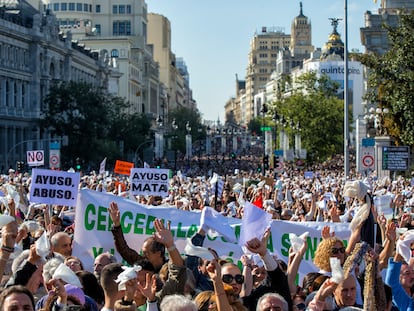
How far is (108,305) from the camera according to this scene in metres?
8.27

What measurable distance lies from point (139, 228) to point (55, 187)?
3.16 m

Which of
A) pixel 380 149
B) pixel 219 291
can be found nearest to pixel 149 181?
pixel 219 291

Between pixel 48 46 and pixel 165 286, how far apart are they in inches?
3775

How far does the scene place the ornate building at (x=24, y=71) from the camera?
94.4 metres

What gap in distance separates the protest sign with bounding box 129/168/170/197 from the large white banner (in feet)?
25.8

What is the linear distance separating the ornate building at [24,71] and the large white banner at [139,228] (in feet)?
250

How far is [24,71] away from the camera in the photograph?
9900 centimetres

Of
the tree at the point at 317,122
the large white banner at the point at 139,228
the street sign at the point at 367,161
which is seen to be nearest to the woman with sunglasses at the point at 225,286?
the large white banner at the point at 139,228

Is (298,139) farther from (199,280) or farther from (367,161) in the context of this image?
(199,280)

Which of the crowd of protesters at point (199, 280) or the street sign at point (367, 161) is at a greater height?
the street sign at point (367, 161)

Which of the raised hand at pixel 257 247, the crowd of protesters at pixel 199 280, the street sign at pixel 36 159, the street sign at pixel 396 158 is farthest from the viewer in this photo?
the street sign at pixel 396 158

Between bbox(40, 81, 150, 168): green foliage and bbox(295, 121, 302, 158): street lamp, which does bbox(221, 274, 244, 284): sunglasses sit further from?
bbox(40, 81, 150, 168): green foliage

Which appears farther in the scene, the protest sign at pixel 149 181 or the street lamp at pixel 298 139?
the street lamp at pixel 298 139

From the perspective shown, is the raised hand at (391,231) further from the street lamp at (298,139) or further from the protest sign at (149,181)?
the street lamp at (298,139)
